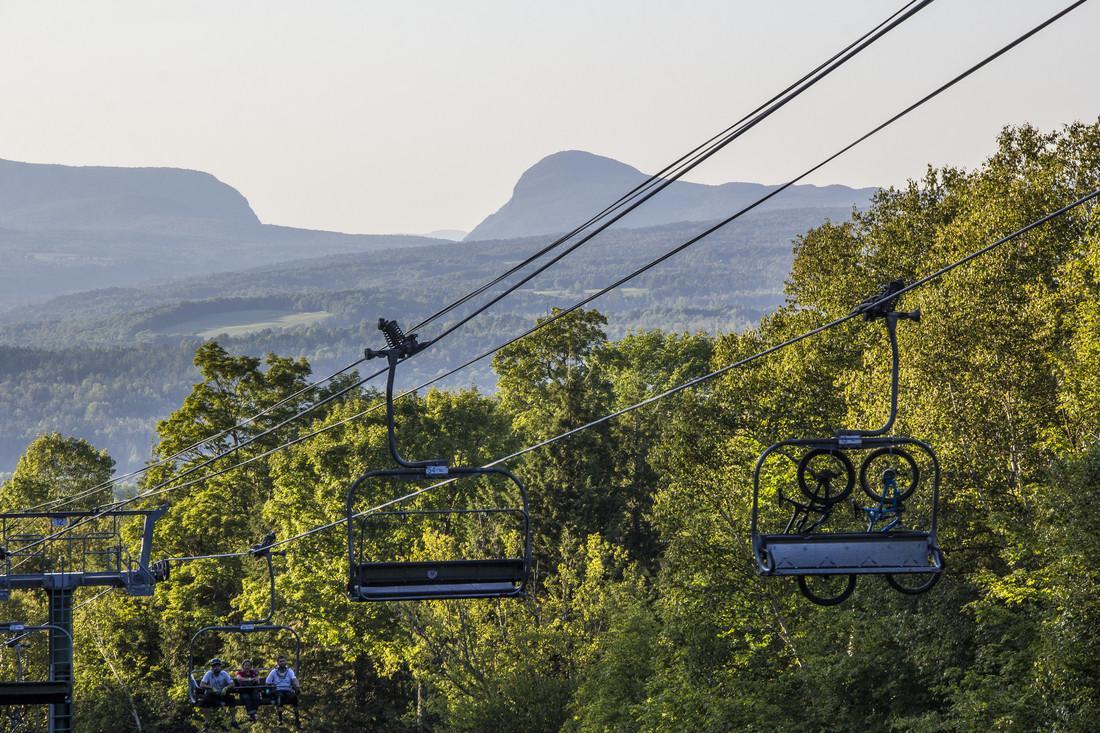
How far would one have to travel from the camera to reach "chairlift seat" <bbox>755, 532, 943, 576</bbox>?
14305mm

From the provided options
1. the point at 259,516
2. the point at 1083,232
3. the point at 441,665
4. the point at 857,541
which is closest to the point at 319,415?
the point at 259,516

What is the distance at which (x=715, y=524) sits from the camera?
42.8 metres

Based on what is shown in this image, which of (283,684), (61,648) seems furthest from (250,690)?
(61,648)

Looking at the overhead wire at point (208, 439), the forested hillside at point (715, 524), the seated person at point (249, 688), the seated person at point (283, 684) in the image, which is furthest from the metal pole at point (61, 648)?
the forested hillside at point (715, 524)

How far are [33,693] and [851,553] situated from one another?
1152cm

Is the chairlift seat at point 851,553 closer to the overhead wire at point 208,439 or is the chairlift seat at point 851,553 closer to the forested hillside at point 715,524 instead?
the overhead wire at point 208,439

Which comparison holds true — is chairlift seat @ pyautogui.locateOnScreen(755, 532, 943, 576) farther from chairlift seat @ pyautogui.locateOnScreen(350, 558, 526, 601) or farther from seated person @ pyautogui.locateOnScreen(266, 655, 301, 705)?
seated person @ pyautogui.locateOnScreen(266, 655, 301, 705)

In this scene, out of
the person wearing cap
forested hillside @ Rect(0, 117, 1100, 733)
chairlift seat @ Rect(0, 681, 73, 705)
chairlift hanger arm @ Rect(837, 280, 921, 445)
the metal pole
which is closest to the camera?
chairlift hanger arm @ Rect(837, 280, 921, 445)

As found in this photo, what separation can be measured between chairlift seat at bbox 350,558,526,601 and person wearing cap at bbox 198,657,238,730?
13.4 m

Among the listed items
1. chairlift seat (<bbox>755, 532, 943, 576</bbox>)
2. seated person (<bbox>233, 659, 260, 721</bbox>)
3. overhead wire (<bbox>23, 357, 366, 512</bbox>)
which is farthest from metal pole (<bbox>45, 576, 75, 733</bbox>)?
chairlift seat (<bbox>755, 532, 943, 576</bbox>)

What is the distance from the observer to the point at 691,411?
4547 cm

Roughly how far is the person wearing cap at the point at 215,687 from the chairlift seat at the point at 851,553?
58.8 ft

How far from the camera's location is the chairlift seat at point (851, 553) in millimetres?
14305

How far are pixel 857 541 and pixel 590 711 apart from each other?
29772 millimetres
